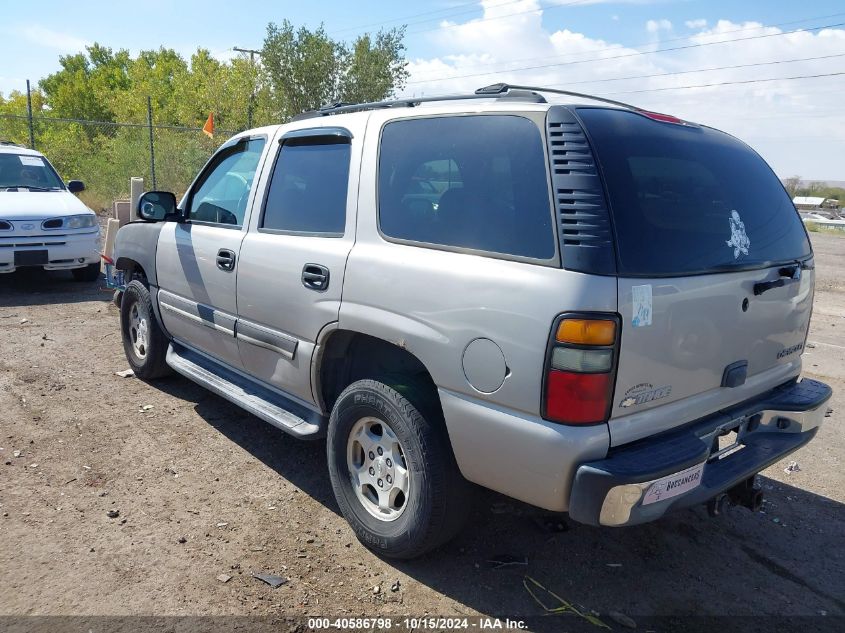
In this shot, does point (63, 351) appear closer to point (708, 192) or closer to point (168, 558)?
point (168, 558)

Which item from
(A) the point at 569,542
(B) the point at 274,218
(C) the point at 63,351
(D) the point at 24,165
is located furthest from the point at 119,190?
(A) the point at 569,542

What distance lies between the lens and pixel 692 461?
8.20 feet

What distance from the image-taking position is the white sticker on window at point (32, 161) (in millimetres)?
9617

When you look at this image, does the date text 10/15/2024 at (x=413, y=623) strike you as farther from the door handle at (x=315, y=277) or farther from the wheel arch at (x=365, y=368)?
the door handle at (x=315, y=277)

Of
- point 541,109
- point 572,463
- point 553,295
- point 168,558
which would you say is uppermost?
point 541,109

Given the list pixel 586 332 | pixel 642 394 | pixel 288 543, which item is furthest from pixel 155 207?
pixel 642 394

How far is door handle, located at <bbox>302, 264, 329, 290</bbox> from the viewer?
327cm

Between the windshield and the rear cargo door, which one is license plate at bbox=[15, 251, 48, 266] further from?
the rear cargo door

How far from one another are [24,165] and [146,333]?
6.08m

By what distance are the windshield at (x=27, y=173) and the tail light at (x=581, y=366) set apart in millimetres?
9412

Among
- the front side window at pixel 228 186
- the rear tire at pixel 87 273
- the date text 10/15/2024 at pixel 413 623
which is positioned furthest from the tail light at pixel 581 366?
the rear tire at pixel 87 273

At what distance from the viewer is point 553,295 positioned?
2346mm

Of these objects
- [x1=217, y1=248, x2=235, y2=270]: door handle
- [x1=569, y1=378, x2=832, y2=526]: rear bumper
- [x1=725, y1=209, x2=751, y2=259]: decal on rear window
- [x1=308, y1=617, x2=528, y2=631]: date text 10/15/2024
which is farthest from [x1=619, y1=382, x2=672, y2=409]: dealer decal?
[x1=217, y1=248, x2=235, y2=270]: door handle

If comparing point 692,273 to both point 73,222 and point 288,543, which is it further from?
point 73,222
